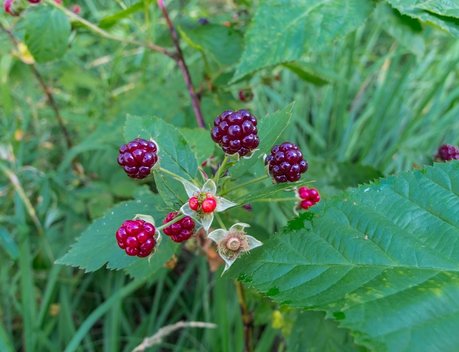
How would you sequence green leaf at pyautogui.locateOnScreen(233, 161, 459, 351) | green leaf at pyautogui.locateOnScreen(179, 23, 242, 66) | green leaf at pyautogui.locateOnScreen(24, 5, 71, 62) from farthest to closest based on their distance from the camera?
green leaf at pyautogui.locateOnScreen(179, 23, 242, 66) < green leaf at pyautogui.locateOnScreen(24, 5, 71, 62) < green leaf at pyautogui.locateOnScreen(233, 161, 459, 351)

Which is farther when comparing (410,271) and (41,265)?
(41,265)

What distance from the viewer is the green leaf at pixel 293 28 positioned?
1394 mm

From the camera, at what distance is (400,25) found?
168cm

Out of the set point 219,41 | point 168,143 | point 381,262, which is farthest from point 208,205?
point 219,41

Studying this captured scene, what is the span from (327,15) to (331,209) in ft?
2.13

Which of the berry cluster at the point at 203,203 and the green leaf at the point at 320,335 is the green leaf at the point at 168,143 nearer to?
the berry cluster at the point at 203,203

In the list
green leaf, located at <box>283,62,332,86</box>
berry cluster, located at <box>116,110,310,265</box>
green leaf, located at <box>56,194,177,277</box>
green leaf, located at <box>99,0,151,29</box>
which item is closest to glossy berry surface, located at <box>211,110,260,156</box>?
berry cluster, located at <box>116,110,310,265</box>

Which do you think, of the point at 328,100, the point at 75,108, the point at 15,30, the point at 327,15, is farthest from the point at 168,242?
the point at 328,100

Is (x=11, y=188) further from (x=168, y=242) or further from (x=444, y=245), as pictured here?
(x=444, y=245)

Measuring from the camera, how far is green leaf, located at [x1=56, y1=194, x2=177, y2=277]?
1.07m

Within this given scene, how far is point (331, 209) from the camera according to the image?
107cm

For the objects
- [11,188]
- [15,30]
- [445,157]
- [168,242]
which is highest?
[15,30]

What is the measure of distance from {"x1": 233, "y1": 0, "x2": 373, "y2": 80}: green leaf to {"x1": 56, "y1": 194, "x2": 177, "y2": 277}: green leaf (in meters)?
0.50

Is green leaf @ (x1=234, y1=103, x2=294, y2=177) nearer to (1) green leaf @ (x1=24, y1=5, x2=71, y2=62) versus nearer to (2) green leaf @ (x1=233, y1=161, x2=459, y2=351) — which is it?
(2) green leaf @ (x1=233, y1=161, x2=459, y2=351)
